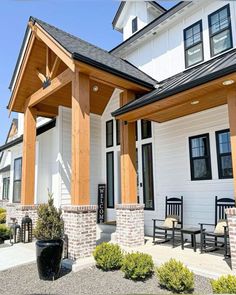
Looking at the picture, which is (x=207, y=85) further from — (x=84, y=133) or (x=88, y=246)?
(x=88, y=246)

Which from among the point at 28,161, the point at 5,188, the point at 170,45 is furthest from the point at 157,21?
the point at 5,188

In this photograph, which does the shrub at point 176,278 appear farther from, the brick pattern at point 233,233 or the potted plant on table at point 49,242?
the potted plant on table at point 49,242

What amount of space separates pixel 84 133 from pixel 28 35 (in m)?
4.03

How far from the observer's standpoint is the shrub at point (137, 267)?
4562mm

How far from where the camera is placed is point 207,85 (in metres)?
5.25

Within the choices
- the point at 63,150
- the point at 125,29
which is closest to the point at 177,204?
the point at 63,150

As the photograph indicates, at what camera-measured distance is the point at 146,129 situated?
350 inches

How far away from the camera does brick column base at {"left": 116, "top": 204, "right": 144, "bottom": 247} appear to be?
664 centimetres

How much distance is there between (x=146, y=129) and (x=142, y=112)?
2.14 metres

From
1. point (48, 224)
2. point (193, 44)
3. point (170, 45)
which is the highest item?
point (170, 45)

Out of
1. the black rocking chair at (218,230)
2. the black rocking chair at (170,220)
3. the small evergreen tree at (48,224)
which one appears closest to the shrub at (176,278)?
the black rocking chair at (218,230)

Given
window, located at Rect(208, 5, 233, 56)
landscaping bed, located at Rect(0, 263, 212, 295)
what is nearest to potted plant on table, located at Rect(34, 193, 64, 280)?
landscaping bed, located at Rect(0, 263, 212, 295)

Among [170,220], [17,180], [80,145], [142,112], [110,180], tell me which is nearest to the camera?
[80,145]

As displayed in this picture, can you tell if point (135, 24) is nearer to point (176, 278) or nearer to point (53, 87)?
point (53, 87)
